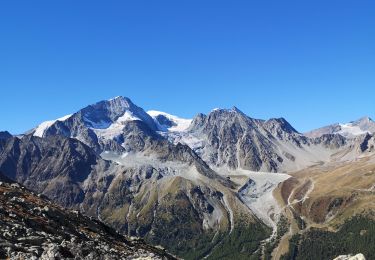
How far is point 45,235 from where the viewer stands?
2306 inches

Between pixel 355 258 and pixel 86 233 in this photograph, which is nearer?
pixel 355 258

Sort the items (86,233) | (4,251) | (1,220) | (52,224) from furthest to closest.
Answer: (86,233) < (52,224) < (1,220) < (4,251)

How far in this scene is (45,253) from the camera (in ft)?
142

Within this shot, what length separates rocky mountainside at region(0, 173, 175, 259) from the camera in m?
44.3

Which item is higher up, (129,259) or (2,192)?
(2,192)

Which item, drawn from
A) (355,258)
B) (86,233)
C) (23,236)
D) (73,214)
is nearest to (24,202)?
(86,233)

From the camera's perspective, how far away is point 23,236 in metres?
53.1

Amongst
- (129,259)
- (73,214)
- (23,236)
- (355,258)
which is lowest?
(355,258)

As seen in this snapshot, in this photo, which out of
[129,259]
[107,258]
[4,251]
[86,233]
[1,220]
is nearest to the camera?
[4,251]

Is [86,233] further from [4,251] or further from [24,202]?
[4,251]

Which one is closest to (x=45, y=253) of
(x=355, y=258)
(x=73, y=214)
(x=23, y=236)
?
(x=23, y=236)

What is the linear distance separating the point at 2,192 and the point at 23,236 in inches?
1085

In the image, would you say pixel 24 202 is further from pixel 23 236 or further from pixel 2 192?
pixel 23 236

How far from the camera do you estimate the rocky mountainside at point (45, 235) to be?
4428 centimetres
